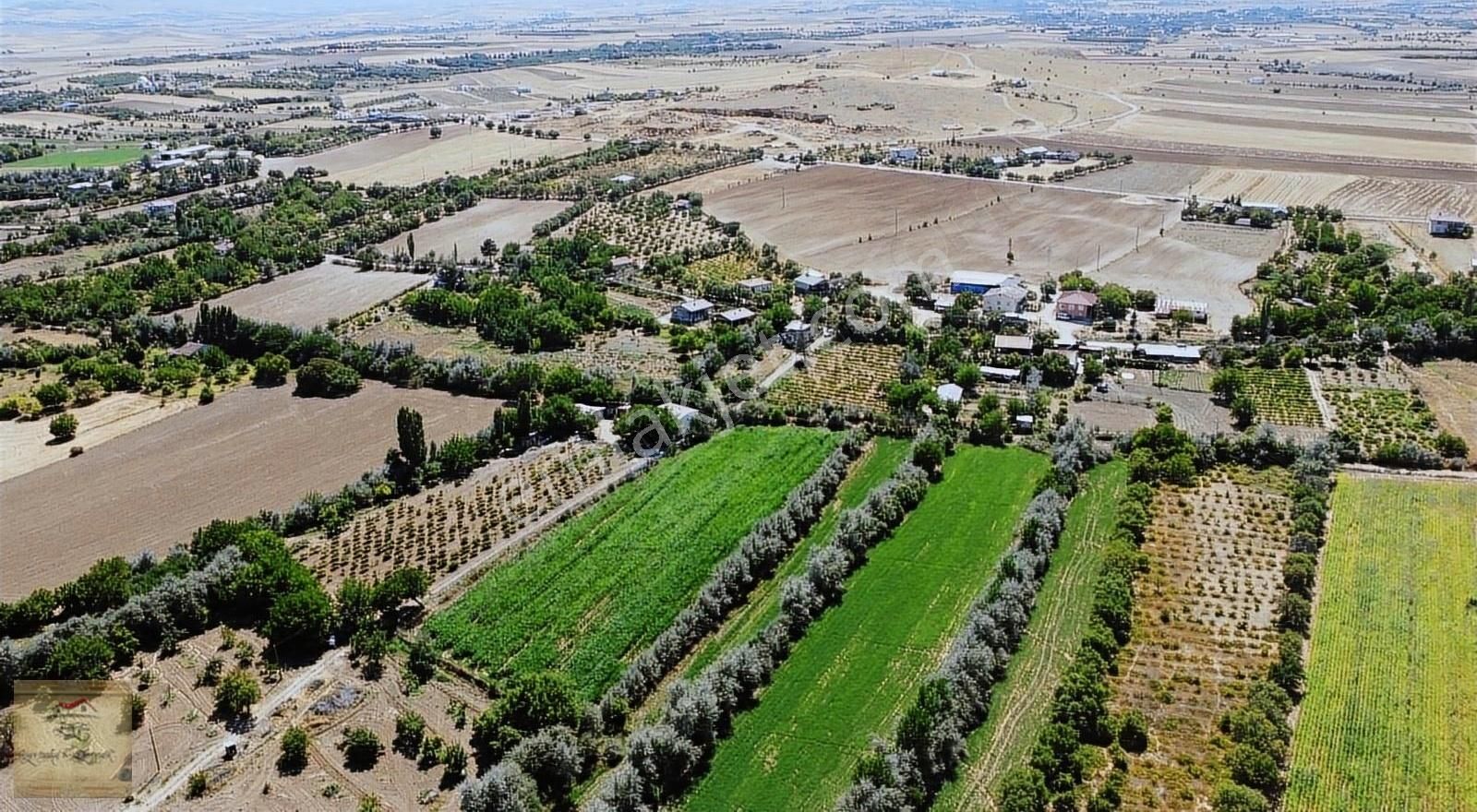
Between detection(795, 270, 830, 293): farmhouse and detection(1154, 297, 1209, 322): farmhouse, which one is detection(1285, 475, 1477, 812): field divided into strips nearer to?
detection(1154, 297, 1209, 322): farmhouse

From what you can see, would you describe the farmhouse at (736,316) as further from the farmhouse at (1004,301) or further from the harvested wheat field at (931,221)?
the farmhouse at (1004,301)

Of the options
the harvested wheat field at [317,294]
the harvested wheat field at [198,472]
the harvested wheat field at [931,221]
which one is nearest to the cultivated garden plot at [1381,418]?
the harvested wheat field at [931,221]

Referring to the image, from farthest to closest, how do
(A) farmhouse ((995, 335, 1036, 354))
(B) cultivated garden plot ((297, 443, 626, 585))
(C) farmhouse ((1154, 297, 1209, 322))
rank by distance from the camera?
1. (C) farmhouse ((1154, 297, 1209, 322))
2. (A) farmhouse ((995, 335, 1036, 354))
3. (B) cultivated garden plot ((297, 443, 626, 585))

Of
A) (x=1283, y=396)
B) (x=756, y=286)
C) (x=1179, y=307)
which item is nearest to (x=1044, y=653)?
(x=1283, y=396)

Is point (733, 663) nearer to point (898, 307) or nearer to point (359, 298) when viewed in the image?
point (898, 307)

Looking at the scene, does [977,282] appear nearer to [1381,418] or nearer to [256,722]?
[1381,418]

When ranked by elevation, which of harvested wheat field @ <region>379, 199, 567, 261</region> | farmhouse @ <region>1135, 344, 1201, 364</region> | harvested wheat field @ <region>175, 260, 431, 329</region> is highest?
A: farmhouse @ <region>1135, 344, 1201, 364</region>

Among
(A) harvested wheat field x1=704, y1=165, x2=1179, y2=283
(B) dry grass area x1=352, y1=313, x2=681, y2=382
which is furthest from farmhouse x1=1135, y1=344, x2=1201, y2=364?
(B) dry grass area x1=352, y1=313, x2=681, y2=382
